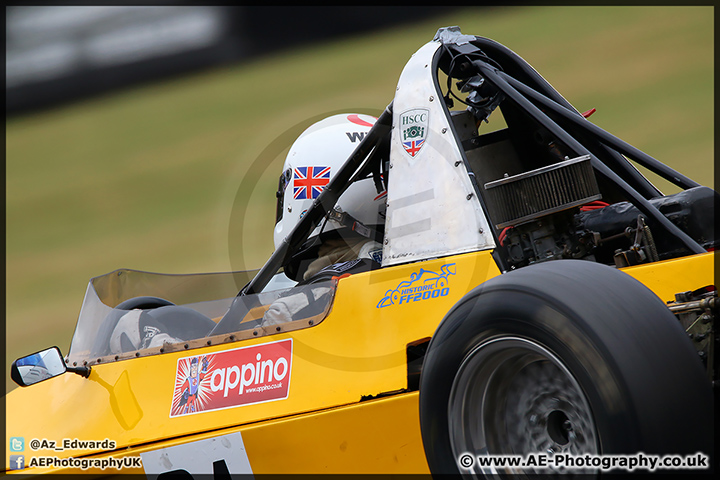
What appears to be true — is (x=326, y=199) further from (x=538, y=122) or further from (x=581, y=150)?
(x=581, y=150)

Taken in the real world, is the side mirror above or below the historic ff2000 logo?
below

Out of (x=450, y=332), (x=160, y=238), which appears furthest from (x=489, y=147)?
(x=160, y=238)

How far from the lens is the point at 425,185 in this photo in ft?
9.25

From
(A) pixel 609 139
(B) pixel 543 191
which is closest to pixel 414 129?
(B) pixel 543 191

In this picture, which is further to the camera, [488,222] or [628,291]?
[488,222]

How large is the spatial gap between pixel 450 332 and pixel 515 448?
0.38 m

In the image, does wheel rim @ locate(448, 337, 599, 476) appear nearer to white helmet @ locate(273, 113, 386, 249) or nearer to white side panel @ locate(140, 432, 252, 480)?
white side panel @ locate(140, 432, 252, 480)

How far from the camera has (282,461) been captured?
267cm

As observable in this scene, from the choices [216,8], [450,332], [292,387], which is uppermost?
[216,8]

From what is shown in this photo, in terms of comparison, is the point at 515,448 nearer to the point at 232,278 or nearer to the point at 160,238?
the point at 232,278

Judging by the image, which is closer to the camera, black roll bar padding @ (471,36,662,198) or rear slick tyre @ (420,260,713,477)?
rear slick tyre @ (420,260,713,477)

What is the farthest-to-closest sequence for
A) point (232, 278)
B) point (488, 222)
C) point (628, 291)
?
1. point (232, 278)
2. point (488, 222)
3. point (628, 291)

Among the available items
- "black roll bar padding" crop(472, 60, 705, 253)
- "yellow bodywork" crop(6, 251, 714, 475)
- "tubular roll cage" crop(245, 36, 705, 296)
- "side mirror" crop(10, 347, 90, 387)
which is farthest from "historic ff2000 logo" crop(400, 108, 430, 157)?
"side mirror" crop(10, 347, 90, 387)

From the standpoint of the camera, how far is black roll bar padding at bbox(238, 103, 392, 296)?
320cm
